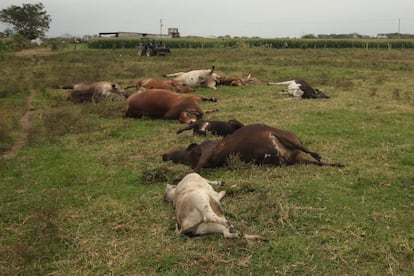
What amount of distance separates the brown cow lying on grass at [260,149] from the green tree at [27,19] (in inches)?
2699

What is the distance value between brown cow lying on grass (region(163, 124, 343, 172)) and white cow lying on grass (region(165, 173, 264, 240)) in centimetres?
140

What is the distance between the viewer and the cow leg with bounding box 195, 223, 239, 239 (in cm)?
411

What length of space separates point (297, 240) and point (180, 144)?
4.05 m

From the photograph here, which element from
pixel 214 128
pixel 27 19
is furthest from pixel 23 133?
pixel 27 19

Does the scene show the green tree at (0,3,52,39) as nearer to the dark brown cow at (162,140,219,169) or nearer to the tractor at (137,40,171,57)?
the tractor at (137,40,171,57)

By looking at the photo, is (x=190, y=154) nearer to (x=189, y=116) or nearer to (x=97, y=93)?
(x=189, y=116)

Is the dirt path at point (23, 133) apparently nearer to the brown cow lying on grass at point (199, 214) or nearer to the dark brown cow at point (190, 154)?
the dark brown cow at point (190, 154)

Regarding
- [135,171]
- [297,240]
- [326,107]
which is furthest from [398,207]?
[326,107]

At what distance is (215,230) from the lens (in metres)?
4.17

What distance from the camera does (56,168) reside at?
6738 millimetres

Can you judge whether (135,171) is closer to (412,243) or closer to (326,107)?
(412,243)

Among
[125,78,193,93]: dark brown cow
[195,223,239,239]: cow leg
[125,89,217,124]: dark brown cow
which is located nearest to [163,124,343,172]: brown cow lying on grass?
[195,223,239,239]: cow leg

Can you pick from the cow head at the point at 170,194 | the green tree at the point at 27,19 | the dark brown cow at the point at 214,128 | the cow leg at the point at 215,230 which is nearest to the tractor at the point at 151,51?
the dark brown cow at the point at 214,128

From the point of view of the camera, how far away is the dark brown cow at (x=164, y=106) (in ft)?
31.7
